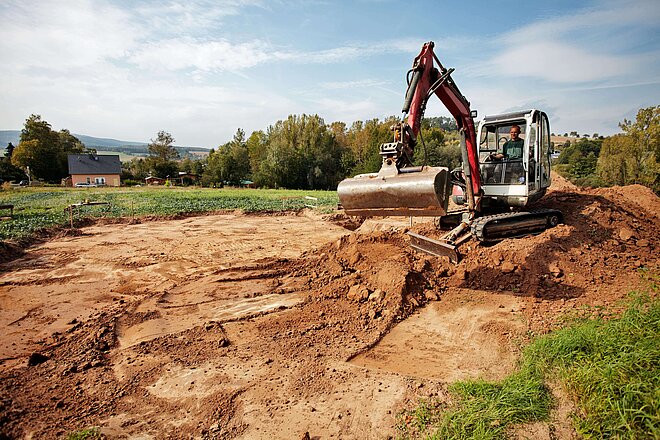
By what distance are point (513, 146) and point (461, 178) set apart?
1.36 meters

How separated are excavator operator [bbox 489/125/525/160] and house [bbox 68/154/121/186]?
68948 millimetres

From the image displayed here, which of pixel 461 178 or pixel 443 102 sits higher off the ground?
pixel 443 102

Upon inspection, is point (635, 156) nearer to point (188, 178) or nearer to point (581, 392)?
A: point (581, 392)

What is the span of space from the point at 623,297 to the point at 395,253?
414 cm

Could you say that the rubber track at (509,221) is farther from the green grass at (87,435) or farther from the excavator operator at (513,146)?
the green grass at (87,435)

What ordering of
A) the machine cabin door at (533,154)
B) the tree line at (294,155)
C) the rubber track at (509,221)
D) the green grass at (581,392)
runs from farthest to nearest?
the tree line at (294,155)
the machine cabin door at (533,154)
the rubber track at (509,221)
the green grass at (581,392)

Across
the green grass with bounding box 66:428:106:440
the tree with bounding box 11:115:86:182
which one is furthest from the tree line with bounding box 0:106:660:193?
the green grass with bounding box 66:428:106:440

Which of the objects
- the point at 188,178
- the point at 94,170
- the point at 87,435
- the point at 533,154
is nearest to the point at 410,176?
the point at 533,154

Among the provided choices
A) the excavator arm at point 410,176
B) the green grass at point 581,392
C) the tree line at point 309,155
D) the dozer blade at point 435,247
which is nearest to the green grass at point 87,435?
the green grass at point 581,392

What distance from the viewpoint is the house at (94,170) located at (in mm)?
61125

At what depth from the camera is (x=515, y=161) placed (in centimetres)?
840

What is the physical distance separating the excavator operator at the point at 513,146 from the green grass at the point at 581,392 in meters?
4.73

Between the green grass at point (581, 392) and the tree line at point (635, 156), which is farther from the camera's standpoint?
the tree line at point (635, 156)

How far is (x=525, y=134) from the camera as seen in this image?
27.0 ft
